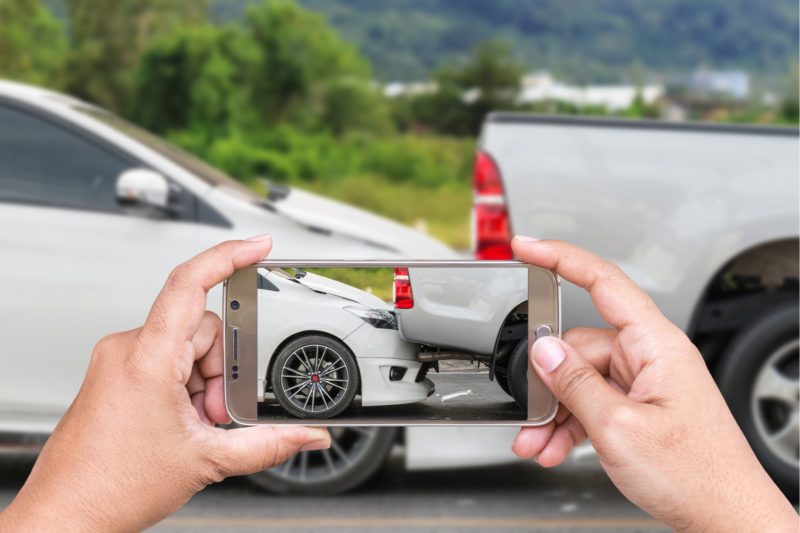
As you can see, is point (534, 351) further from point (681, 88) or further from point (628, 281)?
point (681, 88)

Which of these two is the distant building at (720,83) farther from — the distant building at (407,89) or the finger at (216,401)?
the finger at (216,401)

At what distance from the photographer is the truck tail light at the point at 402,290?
70.7 inches

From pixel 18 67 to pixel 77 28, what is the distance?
1440cm

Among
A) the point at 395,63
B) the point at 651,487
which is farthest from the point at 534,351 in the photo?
the point at 395,63

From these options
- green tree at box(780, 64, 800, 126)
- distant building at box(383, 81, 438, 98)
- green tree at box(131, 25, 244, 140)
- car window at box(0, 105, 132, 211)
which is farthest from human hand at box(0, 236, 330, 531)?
distant building at box(383, 81, 438, 98)

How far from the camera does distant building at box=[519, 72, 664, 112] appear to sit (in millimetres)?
43156

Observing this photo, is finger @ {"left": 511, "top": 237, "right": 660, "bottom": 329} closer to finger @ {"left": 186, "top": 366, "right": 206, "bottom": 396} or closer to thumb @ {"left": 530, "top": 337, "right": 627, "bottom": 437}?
thumb @ {"left": 530, "top": 337, "right": 627, "bottom": 437}

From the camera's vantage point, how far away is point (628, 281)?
1.64 metres

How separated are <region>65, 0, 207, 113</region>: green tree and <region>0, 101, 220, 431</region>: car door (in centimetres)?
4188

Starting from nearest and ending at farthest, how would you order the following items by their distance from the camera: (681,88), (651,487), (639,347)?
(651,487), (639,347), (681,88)

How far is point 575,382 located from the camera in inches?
63.6

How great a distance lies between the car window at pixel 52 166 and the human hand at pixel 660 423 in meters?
3.36

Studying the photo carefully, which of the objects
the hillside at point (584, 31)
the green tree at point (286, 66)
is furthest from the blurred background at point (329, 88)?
the hillside at point (584, 31)

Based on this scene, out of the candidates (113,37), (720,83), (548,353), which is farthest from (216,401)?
(720,83)
